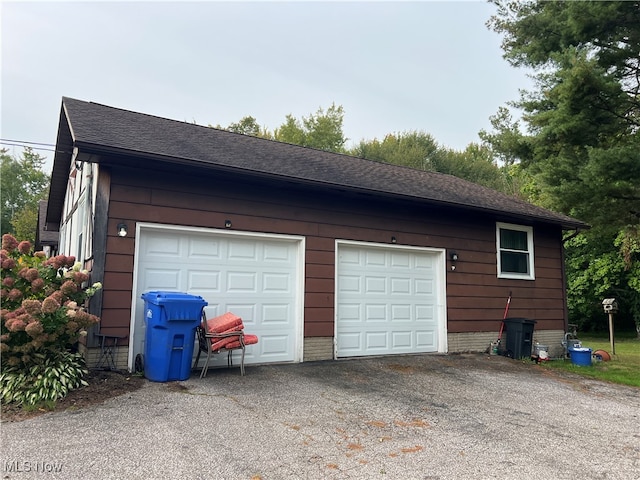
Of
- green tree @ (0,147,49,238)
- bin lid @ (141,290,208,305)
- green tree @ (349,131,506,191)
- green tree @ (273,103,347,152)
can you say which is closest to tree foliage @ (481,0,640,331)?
bin lid @ (141,290,208,305)

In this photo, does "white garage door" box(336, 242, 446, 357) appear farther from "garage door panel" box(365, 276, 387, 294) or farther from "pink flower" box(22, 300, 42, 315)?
"pink flower" box(22, 300, 42, 315)

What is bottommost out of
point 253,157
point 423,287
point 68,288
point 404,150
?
point 68,288

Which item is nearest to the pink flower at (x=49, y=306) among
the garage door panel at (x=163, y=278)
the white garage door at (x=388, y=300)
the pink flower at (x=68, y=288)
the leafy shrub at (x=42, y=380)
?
the pink flower at (x=68, y=288)

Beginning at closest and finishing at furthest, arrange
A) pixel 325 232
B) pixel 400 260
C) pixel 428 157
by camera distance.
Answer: pixel 325 232 < pixel 400 260 < pixel 428 157

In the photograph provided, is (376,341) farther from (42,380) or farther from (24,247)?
(24,247)

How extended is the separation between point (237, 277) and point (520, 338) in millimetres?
5418

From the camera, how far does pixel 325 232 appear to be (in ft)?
22.2

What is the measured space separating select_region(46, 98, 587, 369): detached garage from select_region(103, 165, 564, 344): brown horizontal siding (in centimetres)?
2

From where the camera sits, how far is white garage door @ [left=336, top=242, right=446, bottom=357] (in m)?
6.96

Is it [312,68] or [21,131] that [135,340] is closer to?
[312,68]

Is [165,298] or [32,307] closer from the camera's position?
[32,307]

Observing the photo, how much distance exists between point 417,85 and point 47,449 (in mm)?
14541

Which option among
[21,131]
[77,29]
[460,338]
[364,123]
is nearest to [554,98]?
[460,338]

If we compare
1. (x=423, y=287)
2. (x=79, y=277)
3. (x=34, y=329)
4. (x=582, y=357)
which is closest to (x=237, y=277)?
(x=79, y=277)
